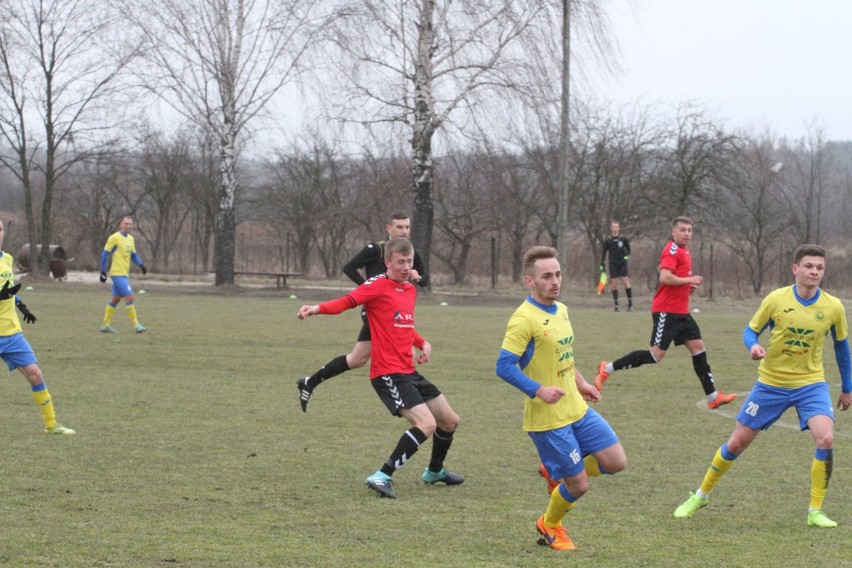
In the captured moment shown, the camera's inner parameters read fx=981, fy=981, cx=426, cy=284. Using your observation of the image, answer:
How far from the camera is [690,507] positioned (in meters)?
6.12

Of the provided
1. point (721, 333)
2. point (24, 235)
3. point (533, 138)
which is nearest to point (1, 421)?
point (721, 333)

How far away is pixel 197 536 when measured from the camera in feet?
17.9

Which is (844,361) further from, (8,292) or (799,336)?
(8,292)

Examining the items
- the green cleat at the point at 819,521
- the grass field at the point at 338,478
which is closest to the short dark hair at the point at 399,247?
the grass field at the point at 338,478

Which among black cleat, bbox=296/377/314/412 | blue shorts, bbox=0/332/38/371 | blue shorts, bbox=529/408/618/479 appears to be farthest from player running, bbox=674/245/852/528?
blue shorts, bbox=0/332/38/371

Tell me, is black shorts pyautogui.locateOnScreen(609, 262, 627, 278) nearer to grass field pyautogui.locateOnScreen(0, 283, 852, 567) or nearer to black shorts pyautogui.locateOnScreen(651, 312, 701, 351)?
grass field pyautogui.locateOnScreen(0, 283, 852, 567)

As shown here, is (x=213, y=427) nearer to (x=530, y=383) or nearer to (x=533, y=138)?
(x=530, y=383)

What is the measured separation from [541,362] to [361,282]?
11.3 ft

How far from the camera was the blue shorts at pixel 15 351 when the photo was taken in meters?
8.44

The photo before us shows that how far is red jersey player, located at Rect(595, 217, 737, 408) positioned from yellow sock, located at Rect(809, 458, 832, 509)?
4520 millimetres

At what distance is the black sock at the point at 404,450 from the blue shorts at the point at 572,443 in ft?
4.97

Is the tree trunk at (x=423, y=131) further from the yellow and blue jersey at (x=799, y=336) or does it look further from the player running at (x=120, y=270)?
the yellow and blue jersey at (x=799, y=336)

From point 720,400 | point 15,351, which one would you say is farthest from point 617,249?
Answer: point 15,351

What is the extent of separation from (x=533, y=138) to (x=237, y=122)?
973 centimetres
